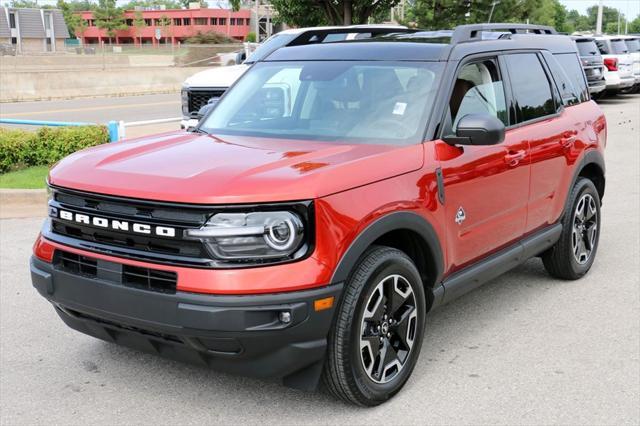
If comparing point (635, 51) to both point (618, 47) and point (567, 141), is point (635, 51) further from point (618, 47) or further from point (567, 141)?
point (567, 141)

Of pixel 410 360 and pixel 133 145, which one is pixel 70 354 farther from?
pixel 410 360

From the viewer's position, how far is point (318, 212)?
359 cm

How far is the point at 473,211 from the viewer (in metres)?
4.66

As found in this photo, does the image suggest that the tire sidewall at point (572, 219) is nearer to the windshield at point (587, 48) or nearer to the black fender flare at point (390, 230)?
the black fender flare at point (390, 230)

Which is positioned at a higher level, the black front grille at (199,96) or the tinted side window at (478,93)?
the tinted side window at (478,93)

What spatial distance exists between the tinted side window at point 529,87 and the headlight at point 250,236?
2.44 m

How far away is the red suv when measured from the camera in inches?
139

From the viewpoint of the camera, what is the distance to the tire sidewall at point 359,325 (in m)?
3.81

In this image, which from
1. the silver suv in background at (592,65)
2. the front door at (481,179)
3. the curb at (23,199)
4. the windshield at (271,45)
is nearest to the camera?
the front door at (481,179)

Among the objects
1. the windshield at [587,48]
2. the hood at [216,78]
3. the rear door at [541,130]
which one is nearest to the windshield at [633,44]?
the windshield at [587,48]

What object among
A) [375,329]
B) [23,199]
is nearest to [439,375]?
[375,329]

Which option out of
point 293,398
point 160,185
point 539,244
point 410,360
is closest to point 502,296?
point 539,244

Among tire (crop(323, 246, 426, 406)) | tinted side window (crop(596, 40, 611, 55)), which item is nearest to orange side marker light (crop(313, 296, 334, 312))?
tire (crop(323, 246, 426, 406))

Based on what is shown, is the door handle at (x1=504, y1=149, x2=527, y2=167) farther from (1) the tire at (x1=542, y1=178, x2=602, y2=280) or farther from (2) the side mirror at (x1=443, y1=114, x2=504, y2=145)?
(1) the tire at (x1=542, y1=178, x2=602, y2=280)
